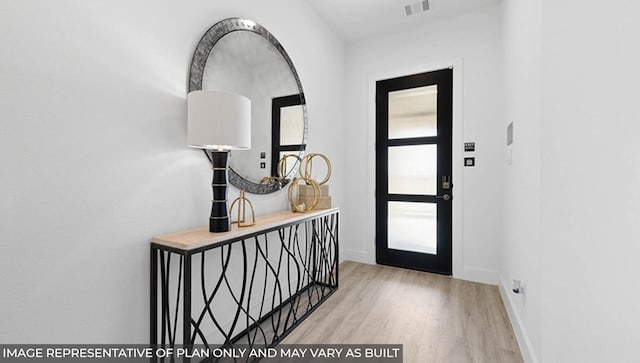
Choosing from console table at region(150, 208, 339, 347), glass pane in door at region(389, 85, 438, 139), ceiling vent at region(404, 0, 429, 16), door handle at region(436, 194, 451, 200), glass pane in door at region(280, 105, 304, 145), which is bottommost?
console table at region(150, 208, 339, 347)

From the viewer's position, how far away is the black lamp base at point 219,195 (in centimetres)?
133

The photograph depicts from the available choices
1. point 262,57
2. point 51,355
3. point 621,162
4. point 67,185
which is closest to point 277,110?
point 262,57

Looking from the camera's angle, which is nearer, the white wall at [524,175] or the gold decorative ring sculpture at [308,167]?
the white wall at [524,175]

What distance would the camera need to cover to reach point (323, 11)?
2688 mm

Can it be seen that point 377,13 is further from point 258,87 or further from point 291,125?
point 258,87

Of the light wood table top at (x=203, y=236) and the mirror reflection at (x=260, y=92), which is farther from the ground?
the mirror reflection at (x=260, y=92)

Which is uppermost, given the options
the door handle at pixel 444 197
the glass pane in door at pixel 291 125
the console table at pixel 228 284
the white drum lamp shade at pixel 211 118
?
the glass pane in door at pixel 291 125

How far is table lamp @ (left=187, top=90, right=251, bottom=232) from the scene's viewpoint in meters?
1.24

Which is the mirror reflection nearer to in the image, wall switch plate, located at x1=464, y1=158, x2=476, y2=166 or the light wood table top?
the light wood table top

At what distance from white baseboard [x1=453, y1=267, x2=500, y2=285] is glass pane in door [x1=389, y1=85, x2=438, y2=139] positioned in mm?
1423

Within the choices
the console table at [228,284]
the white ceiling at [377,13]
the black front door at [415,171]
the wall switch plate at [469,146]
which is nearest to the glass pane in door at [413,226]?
the black front door at [415,171]

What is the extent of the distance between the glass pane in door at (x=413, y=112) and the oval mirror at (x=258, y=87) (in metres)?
1.18

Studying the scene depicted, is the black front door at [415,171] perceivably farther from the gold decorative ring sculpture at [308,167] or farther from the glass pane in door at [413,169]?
the gold decorative ring sculpture at [308,167]

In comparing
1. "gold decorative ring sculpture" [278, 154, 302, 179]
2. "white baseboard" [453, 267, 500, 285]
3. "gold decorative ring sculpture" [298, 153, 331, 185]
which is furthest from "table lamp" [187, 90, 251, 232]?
"white baseboard" [453, 267, 500, 285]
